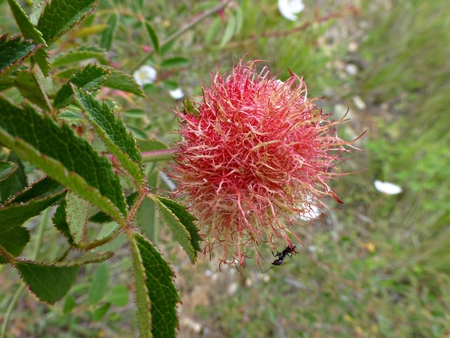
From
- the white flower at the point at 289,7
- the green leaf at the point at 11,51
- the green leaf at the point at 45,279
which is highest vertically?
the green leaf at the point at 11,51

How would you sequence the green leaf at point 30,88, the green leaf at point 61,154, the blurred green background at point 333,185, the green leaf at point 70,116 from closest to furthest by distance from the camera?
1. the green leaf at point 61,154
2. the green leaf at point 30,88
3. the green leaf at point 70,116
4. the blurred green background at point 333,185

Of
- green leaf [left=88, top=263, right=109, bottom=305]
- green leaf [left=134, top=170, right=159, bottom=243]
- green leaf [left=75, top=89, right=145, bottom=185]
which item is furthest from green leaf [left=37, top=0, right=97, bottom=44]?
green leaf [left=88, top=263, right=109, bottom=305]

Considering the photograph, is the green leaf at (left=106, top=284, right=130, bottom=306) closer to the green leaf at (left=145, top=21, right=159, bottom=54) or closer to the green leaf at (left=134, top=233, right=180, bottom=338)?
the green leaf at (left=145, top=21, right=159, bottom=54)

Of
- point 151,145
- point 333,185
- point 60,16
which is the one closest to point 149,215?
point 151,145

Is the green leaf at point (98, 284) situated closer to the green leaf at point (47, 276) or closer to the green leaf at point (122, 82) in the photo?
the green leaf at point (47, 276)

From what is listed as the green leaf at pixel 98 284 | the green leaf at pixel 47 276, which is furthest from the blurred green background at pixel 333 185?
the green leaf at pixel 47 276

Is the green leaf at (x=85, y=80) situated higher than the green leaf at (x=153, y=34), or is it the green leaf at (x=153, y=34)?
the green leaf at (x=85, y=80)
